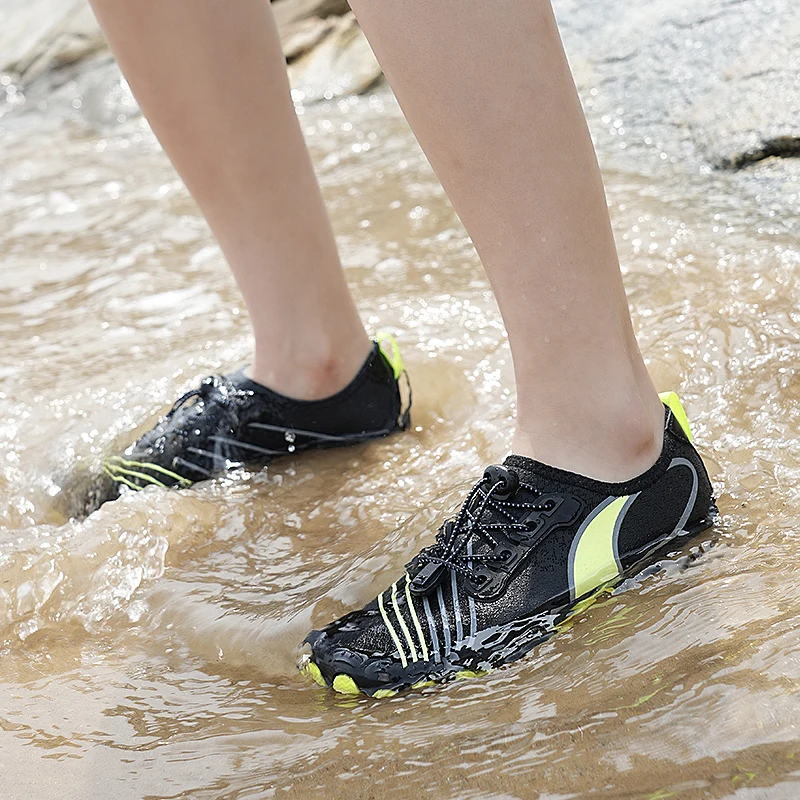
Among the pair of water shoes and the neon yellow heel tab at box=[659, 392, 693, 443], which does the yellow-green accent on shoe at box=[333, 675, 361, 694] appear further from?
the neon yellow heel tab at box=[659, 392, 693, 443]

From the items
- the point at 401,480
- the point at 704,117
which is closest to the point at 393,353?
the point at 401,480

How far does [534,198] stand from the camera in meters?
1.00

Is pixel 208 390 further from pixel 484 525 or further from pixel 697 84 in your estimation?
pixel 697 84

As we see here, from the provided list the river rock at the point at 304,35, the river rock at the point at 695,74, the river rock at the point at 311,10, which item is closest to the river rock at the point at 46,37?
the river rock at the point at 311,10

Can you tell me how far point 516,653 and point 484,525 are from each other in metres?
0.16

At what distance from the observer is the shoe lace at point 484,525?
1144 mm

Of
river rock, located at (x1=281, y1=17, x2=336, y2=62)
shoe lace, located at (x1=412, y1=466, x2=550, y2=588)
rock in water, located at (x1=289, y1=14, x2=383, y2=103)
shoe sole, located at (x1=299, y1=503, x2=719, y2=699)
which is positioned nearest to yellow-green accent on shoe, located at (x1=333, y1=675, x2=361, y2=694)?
shoe sole, located at (x1=299, y1=503, x2=719, y2=699)

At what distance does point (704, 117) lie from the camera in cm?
271

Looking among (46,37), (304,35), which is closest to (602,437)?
(304,35)

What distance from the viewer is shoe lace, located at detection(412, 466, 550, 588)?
1.14m

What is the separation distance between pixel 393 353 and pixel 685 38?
1.95 meters

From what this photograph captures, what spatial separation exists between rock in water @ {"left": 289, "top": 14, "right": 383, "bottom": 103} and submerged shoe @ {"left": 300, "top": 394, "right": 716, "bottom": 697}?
341 centimetres

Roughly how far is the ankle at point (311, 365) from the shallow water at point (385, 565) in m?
0.13

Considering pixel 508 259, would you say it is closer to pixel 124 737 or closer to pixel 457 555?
pixel 457 555
